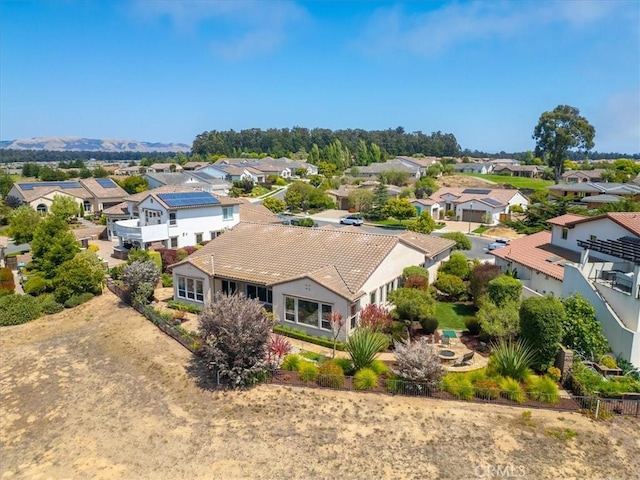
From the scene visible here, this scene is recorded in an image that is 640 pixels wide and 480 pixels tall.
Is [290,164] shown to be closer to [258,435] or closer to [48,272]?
[48,272]

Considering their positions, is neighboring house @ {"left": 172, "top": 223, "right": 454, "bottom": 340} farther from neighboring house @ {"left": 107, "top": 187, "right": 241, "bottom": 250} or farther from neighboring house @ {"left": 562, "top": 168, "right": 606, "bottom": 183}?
neighboring house @ {"left": 562, "top": 168, "right": 606, "bottom": 183}

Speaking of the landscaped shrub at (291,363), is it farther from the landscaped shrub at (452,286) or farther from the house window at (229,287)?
the landscaped shrub at (452,286)

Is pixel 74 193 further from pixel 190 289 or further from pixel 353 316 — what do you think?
pixel 353 316

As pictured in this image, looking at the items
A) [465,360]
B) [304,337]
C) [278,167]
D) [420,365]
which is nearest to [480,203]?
[465,360]

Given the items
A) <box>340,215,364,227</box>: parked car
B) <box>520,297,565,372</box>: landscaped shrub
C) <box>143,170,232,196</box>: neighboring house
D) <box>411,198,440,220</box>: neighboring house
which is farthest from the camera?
<box>143,170,232,196</box>: neighboring house

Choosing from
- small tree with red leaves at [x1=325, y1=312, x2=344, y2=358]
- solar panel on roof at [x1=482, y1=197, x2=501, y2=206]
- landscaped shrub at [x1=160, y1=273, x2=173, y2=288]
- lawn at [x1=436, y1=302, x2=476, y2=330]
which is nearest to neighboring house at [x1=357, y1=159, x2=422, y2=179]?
solar panel on roof at [x1=482, y1=197, x2=501, y2=206]

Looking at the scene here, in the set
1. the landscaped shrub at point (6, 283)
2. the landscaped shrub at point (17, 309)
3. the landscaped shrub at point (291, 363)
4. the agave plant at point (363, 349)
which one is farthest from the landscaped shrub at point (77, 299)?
the agave plant at point (363, 349)

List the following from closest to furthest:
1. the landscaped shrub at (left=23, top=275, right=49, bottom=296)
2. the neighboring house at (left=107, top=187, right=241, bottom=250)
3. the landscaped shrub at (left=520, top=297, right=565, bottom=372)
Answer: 1. the landscaped shrub at (left=520, top=297, right=565, bottom=372)
2. the landscaped shrub at (left=23, top=275, right=49, bottom=296)
3. the neighboring house at (left=107, top=187, right=241, bottom=250)

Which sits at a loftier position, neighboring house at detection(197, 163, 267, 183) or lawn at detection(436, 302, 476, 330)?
neighboring house at detection(197, 163, 267, 183)

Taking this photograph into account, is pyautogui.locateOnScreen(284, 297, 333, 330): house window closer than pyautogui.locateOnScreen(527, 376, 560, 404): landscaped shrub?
No

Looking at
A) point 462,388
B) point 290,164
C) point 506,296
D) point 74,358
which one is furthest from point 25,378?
point 290,164
